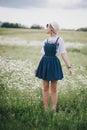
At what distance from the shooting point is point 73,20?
17.7 ft

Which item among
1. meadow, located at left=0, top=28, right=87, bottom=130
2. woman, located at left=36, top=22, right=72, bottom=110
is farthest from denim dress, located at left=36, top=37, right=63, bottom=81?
meadow, located at left=0, top=28, right=87, bottom=130

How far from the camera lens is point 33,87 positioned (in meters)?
5.02

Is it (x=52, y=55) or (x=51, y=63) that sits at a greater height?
(x=52, y=55)

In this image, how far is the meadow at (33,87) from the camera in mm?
4121

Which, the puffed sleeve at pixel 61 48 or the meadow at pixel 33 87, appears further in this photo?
the puffed sleeve at pixel 61 48

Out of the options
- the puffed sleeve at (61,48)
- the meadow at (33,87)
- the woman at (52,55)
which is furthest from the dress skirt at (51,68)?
the meadow at (33,87)

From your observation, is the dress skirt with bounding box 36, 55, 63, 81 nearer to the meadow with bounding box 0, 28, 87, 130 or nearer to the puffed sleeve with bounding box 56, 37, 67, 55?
the puffed sleeve with bounding box 56, 37, 67, 55

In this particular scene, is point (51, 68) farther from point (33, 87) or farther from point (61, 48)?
point (33, 87)

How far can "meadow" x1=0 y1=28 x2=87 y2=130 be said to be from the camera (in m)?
4.12

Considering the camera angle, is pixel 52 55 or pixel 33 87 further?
pixel 33 87

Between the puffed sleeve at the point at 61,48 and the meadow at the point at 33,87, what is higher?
the puffed sleeve at the point at 61,48

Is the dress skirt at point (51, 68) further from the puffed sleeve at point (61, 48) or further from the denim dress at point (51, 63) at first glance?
the puffed sleeve at point (61, 48)

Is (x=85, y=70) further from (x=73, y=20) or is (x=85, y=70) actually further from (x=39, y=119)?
(x=39, y=119)

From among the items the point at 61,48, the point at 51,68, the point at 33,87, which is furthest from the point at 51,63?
the point at 33,87
